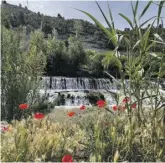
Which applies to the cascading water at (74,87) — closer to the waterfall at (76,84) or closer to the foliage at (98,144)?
the waterfall at (76,84)

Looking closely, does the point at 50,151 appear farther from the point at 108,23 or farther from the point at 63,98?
the point at 63,98

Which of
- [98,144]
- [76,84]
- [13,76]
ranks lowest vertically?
[76,84]

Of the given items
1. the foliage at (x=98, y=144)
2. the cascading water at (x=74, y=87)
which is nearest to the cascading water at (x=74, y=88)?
the cascading water at (x=74, y=87)

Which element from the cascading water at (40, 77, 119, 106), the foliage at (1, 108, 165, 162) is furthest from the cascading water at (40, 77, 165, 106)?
the foliage at (1, 108, 165, 162)

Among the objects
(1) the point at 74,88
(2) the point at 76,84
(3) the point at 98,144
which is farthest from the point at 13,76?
(2) the point at 76,84

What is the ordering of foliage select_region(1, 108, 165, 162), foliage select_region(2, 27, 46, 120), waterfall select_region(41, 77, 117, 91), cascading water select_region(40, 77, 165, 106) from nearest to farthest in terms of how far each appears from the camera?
foliage select_region(1, 108, 165, 162), foliage select_region(2, 27, 46, 120), cascading water select_region(40, 77, 165, 106), waterfall select_region(41, 77, 117, 91)

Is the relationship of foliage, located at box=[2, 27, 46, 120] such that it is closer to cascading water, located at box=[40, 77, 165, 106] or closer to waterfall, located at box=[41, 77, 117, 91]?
cascading water, located at box=[40, 77, 165, 106]

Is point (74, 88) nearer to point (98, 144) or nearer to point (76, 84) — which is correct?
point (76, 84)

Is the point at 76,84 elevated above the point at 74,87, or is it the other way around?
the point at 76,84

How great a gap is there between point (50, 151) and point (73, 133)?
850 millimetres

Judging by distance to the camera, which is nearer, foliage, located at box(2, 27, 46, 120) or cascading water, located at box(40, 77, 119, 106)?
foliage, located at box(2, 27, 46, 120)

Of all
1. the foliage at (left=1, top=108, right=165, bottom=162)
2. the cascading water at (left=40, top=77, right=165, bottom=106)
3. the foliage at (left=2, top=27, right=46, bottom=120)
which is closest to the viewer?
the foliage at (left=1, top=108, right=165, bottom=162)

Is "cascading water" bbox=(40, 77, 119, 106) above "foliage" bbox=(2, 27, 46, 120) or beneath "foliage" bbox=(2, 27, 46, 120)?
beneath

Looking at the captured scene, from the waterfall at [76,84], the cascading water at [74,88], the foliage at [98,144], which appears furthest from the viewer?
the waterfall at [76,84]
